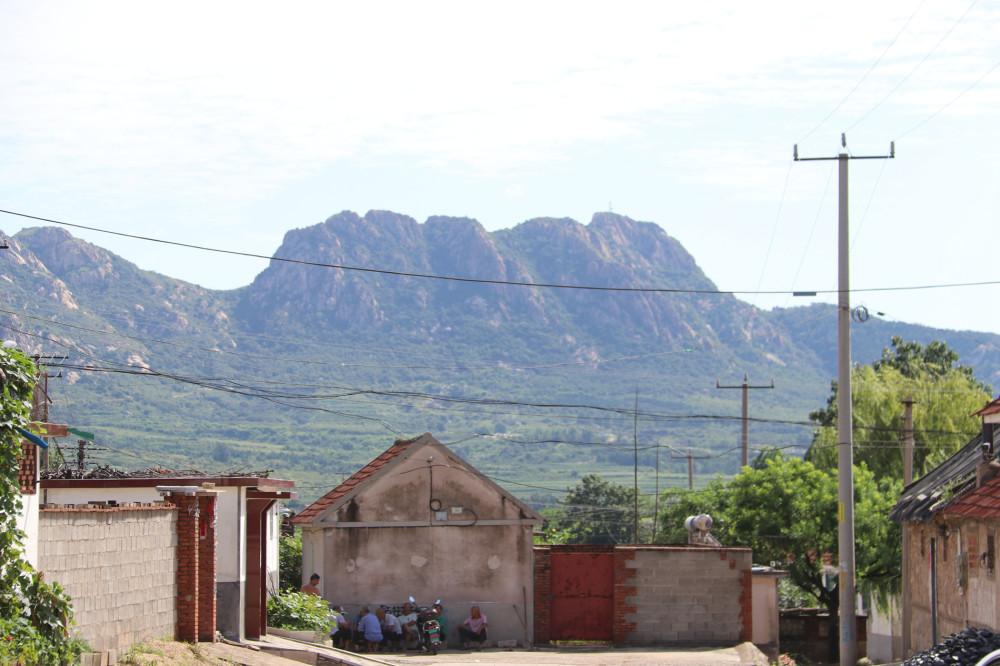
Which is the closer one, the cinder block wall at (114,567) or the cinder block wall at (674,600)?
the cinder block wall at (114,567)

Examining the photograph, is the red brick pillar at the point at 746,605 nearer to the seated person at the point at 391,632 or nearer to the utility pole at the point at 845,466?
the utility pole at the point at 845,466

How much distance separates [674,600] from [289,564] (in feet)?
40.3

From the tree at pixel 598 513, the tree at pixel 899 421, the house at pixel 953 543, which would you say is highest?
the tree at pixel 899 421

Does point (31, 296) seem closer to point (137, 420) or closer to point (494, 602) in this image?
point (137, 420)

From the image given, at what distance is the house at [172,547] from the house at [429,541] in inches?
171

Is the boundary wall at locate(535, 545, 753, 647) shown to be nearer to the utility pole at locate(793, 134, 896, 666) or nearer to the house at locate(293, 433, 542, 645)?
the house at locate(293, 433, 542, 645)

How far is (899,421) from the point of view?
47250 mm

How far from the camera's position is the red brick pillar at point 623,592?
91.9 ft

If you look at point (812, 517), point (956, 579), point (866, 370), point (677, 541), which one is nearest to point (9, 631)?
point (956, 579)

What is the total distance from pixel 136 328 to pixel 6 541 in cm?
19441

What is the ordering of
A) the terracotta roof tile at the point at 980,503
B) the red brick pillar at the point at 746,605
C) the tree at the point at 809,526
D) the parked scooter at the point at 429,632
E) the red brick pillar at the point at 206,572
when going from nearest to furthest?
the red brick pillar at the point at 206,572, the terracotta roof tile at the point at 980,503, the parked scooter at the point at 429,632, the red brick pillar at the point at 746,605, the tree at the point at 809,526

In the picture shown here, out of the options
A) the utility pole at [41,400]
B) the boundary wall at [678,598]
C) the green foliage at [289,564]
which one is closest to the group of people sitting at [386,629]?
the boundary wall at [678,598]

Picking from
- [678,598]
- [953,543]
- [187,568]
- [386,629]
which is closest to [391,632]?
[386,629]

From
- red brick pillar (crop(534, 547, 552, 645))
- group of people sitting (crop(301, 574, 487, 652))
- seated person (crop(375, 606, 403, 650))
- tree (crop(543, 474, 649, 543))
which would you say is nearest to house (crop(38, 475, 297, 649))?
group of people sitting (crop(301, 574, 487, 652))
